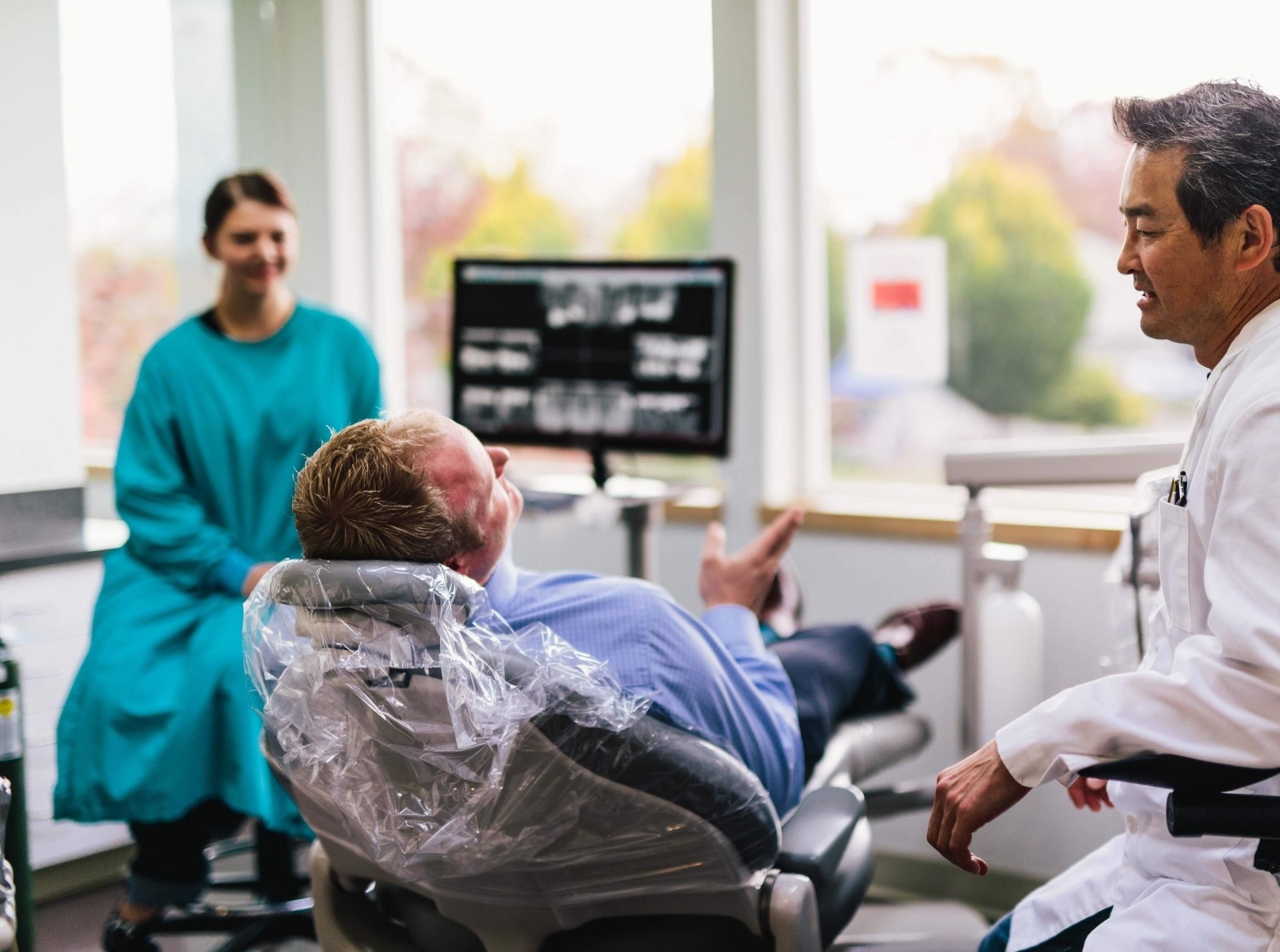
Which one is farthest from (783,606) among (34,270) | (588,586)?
(34,270)

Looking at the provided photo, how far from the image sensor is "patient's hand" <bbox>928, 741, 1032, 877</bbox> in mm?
1190

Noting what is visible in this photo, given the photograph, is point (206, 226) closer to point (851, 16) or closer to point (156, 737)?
point (156, 737)

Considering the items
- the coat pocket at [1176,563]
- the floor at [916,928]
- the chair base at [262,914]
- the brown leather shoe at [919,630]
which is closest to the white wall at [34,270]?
the chair base at [262,914]

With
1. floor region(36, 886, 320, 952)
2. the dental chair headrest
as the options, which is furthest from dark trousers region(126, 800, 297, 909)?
the dental chair headrest

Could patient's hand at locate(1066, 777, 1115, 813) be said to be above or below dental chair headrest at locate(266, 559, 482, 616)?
below

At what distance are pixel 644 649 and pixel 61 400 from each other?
2.04 metres

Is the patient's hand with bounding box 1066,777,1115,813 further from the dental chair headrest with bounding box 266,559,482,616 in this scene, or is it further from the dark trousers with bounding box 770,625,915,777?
the dental chair headrest with bounding box 266,559,482,616

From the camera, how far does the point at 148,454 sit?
8.14ft

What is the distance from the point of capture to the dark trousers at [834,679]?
1941 millimetres

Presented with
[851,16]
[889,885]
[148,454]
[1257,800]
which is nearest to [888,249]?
[851,16]

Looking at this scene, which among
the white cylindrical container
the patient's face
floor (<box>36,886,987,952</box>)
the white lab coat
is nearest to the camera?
the white lab coat

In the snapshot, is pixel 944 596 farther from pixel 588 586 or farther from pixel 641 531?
pixel 588 586

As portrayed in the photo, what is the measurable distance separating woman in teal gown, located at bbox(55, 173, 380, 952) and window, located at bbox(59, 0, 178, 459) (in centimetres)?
121

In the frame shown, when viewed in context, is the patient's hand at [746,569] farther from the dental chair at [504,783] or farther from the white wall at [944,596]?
the white wall at [944,596]
